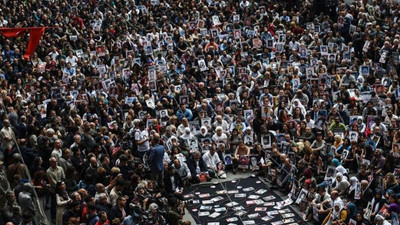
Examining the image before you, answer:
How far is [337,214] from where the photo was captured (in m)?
21.3

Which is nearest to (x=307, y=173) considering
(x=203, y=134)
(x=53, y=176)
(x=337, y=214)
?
(x=337, y=214)

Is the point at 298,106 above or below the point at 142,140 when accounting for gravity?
above

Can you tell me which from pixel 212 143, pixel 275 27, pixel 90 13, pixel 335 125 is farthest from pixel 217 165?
pixel 90 13

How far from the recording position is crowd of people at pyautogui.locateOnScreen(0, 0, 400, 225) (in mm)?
21141

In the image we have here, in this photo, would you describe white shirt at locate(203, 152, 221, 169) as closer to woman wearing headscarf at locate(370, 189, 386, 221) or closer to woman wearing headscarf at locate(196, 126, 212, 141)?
woman wearing headscarf at locate(196, 126, 212, 141)

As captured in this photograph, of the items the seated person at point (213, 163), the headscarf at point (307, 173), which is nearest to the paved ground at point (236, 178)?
the seated person at point (213, 163)

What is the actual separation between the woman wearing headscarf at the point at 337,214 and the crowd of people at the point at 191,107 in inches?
1.3

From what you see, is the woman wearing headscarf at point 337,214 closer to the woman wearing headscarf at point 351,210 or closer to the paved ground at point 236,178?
the woman wearing headscarf at point 351,210

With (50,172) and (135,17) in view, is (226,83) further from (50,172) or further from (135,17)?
(50,172)

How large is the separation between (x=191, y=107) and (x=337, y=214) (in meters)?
8.28

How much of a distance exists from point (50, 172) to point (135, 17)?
54.2ft

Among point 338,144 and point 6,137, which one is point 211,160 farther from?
point 6,137

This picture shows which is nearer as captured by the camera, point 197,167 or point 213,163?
point 197,167

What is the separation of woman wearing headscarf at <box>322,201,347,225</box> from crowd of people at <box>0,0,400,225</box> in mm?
34
